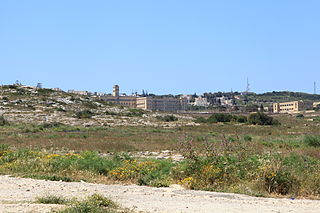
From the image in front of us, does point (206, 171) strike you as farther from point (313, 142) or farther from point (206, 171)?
point (313, 142)

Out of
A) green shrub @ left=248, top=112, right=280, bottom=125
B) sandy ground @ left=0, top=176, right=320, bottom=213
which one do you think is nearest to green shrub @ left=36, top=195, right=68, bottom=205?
sandy ground @ left=0, top=176, right=320, bottom=213

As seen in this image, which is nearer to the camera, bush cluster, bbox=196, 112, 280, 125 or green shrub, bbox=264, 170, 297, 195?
green shrub, bbox=264, 170, 297, 195

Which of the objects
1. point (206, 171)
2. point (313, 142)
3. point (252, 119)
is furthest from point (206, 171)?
point (252, 119)

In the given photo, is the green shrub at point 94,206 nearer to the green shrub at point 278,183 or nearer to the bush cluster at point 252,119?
the green shrub at point 278,183

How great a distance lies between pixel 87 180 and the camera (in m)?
15.5

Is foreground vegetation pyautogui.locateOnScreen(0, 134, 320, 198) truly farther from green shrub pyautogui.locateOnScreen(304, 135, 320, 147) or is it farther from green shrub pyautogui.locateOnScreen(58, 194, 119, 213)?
green shrub pyautogui.locateOnScreen(304, 135, 320, 147)

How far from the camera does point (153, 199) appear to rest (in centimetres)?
1141

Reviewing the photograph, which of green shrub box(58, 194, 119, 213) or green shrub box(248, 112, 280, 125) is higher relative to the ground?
green shrub box(58, 194, 119, 213)

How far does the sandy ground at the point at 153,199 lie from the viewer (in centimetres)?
1004

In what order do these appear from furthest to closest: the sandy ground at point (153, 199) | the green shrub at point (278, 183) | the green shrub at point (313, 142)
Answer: the green shrub at point (313, 142) → the green shrub at point (278, 183) → the sandy ground at point (153, 199)

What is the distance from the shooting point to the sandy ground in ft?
32.9

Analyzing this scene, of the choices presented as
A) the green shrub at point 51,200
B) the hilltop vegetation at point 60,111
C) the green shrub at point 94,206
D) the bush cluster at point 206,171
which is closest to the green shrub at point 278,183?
the bush cluster at point 206,171

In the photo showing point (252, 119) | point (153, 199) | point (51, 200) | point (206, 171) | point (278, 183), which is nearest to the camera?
point (51, 200)

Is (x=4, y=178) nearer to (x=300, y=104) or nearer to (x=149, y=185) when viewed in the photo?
(x=149, y=185)
